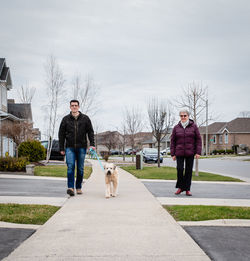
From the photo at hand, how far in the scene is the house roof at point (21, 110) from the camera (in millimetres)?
28825

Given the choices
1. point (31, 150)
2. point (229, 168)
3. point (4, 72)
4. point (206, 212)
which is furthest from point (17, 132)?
point (206, 212)

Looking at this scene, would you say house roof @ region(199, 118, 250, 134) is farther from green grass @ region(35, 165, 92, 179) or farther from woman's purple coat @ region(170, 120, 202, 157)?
woman's purple coat @ region(170, 120, 202, 157)

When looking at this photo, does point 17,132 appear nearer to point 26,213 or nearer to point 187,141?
point 187,141

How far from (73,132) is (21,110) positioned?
24.0m

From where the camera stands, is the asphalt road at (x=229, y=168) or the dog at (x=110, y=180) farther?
Result: the asphalt road at (x=229, y=168)

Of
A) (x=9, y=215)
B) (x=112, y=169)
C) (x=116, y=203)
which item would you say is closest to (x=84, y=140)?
(x=112, y=169)

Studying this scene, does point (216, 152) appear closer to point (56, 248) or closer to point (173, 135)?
point (173, 135)

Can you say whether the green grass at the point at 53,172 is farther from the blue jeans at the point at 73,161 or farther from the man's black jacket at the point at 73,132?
the man's black jacket at the point at 73,132

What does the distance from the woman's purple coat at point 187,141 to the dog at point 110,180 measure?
1.60 metres

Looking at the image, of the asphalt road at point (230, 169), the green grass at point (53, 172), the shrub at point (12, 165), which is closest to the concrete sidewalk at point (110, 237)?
the green grass at point (53, 172)

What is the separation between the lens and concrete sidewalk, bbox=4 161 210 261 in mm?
3367

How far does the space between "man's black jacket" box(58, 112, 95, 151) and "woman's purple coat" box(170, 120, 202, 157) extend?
204 cm

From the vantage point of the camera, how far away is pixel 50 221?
4809 mm

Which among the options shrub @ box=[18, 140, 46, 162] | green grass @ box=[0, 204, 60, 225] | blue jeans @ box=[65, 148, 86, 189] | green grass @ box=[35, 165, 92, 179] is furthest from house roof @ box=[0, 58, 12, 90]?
green grass @ box=[0, 204, 60, 225]
